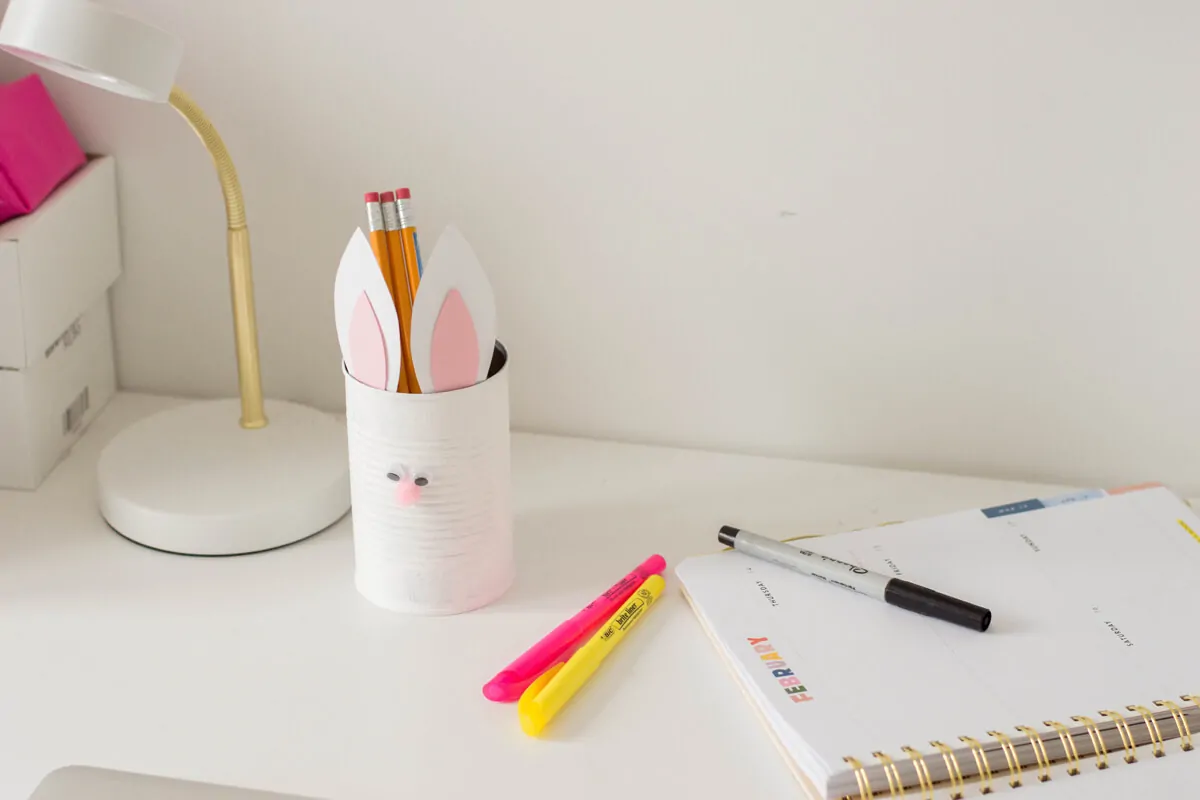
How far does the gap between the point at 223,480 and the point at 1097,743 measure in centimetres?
57

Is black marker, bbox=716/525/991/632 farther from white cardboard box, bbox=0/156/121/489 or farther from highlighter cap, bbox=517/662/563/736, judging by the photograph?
white cardboard box, bbox=0/156/121/489

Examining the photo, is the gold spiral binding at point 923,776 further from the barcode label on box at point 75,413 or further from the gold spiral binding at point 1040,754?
the barcode label on box at point 75,413

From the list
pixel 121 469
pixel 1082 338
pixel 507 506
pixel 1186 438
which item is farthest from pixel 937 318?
pixel 121 469

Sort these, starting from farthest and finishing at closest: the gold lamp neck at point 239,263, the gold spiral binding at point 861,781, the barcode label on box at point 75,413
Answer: the barcode label on box at point 75,413 < the gold lamp neck at point 239,263 < the gold spiral binding at point 861,781

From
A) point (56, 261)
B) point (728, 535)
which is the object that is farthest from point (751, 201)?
point (56, 261)

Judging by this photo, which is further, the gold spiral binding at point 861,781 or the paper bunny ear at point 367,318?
the paper bunny ear at point 367,318

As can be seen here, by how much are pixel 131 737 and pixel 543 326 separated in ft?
1.42

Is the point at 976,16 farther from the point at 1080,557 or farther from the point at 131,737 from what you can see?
the point at 131,737

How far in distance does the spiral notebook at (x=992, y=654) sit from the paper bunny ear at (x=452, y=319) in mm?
193

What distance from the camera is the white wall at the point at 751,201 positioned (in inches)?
34.0

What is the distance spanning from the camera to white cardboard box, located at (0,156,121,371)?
85cm

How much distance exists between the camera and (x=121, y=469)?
34.5 inches

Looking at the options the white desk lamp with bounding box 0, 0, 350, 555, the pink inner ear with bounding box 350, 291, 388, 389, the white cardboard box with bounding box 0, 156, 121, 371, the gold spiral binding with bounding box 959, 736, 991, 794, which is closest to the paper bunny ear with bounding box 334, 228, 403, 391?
the pink inner ear with bounding box 350, 291, 388, 389

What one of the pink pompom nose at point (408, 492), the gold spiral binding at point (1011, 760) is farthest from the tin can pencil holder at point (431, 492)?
the gold spiral binding at point (1011, 760)
